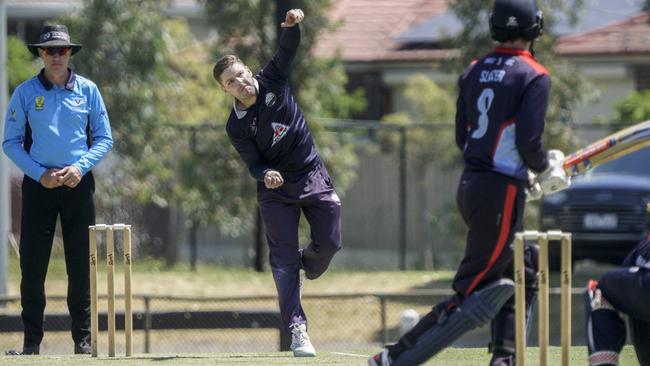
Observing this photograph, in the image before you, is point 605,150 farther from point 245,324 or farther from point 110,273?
point 245,324

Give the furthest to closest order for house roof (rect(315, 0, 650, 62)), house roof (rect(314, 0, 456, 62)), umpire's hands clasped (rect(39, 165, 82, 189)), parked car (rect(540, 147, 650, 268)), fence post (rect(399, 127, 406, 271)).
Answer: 1. house roof (rect(314, 0, 456, 62))
2. house roof (rect(315, 0, 650, 62))
3. fence post (rect(399, 127, 406, 271))
4. parked car (rect(540, 147, 650, 268))
5. umpire's hands clasped (rect(39, 165, 82, 189))

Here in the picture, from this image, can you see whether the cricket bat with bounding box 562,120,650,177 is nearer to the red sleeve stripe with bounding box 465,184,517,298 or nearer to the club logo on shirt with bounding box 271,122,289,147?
the red sleeve stripe with bounding box 465,184,517,298

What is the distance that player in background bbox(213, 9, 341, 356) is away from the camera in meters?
7.96

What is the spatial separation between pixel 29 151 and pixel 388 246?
12869 millimetres

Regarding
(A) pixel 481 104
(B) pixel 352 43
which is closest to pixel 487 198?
(A) pixel 481 104

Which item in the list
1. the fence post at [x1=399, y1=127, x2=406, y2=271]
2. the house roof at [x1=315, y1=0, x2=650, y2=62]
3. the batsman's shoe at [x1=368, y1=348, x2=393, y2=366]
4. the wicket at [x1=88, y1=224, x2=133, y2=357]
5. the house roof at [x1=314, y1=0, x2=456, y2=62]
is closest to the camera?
the batsman's shoe at [x1=368, y1=348, x2=393, y2=366]

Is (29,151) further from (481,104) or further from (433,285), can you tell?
(433,285)

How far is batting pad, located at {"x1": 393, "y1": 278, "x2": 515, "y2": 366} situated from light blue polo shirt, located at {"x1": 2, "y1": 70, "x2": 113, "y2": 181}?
291cm

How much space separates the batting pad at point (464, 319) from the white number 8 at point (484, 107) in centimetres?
71

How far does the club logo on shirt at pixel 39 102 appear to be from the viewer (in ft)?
27.8

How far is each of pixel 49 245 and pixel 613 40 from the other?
1571cm

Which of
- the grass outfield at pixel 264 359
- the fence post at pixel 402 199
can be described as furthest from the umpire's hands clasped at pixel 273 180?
the fence post at pixel 402 199

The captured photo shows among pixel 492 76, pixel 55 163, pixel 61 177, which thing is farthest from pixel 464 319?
pixel 55 163

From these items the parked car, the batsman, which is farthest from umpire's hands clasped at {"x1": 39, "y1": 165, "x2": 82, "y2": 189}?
the parked car
